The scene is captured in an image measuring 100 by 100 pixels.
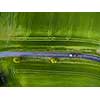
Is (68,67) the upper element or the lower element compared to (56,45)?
lower
